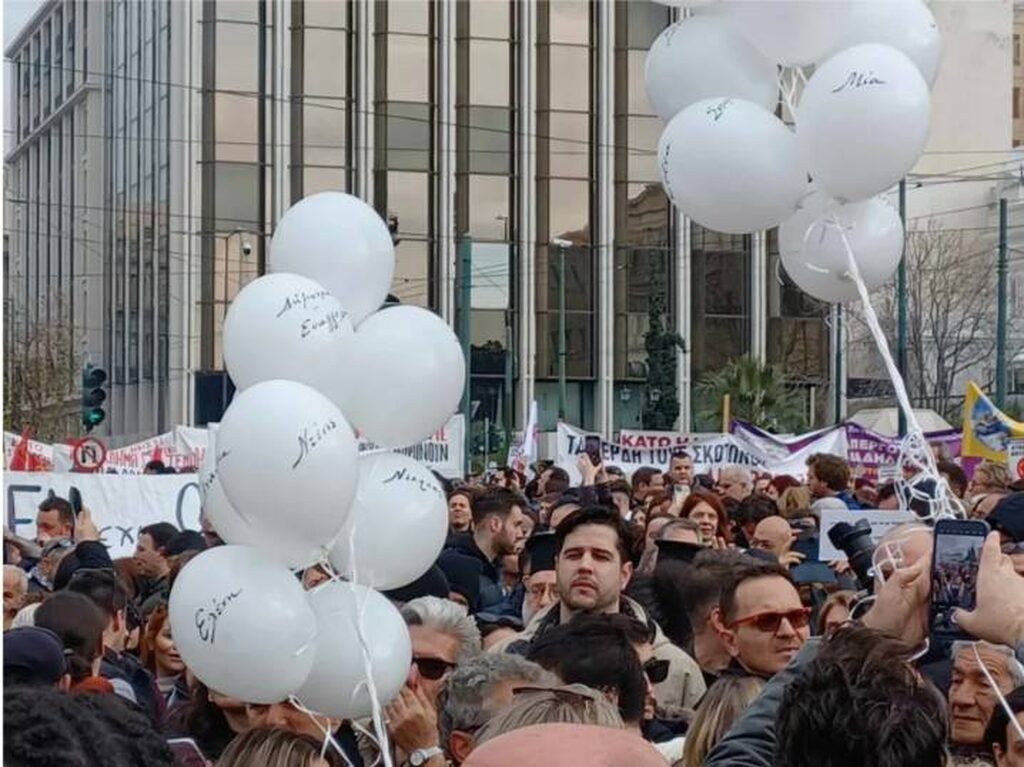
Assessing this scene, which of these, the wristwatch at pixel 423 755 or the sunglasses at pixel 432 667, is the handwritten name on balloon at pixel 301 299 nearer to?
the sunglasses at pixel 432 667

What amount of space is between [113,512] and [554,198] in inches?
1558

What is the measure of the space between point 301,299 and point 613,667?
1.28 meters

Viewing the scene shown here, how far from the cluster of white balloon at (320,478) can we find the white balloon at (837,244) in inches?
49.5

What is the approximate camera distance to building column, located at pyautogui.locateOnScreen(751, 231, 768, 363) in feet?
172

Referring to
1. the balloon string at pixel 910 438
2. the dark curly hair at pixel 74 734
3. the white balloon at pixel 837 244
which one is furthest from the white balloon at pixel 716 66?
the dark curly hair at pixel 74 734

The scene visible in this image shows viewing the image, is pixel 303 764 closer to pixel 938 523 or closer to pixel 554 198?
pixel 938 523

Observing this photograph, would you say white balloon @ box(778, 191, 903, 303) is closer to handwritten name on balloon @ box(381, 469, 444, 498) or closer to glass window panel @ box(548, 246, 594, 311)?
handwritten name on balloon @ box(381, 469, 444, 498)

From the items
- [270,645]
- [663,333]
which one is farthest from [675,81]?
[663,333]

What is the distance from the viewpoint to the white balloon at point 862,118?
17.5ft

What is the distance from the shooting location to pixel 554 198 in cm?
5231

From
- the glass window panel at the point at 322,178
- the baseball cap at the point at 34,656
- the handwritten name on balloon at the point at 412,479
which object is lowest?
the baseball cap at the point at 34,656

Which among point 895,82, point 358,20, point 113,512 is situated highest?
point 358,20

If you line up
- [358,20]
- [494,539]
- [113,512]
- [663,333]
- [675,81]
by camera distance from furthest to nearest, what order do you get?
[358,20], [663,333], [113,512], [494,539], [675,81]

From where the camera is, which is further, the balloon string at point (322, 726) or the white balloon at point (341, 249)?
the white balloon at point (341, 249)
